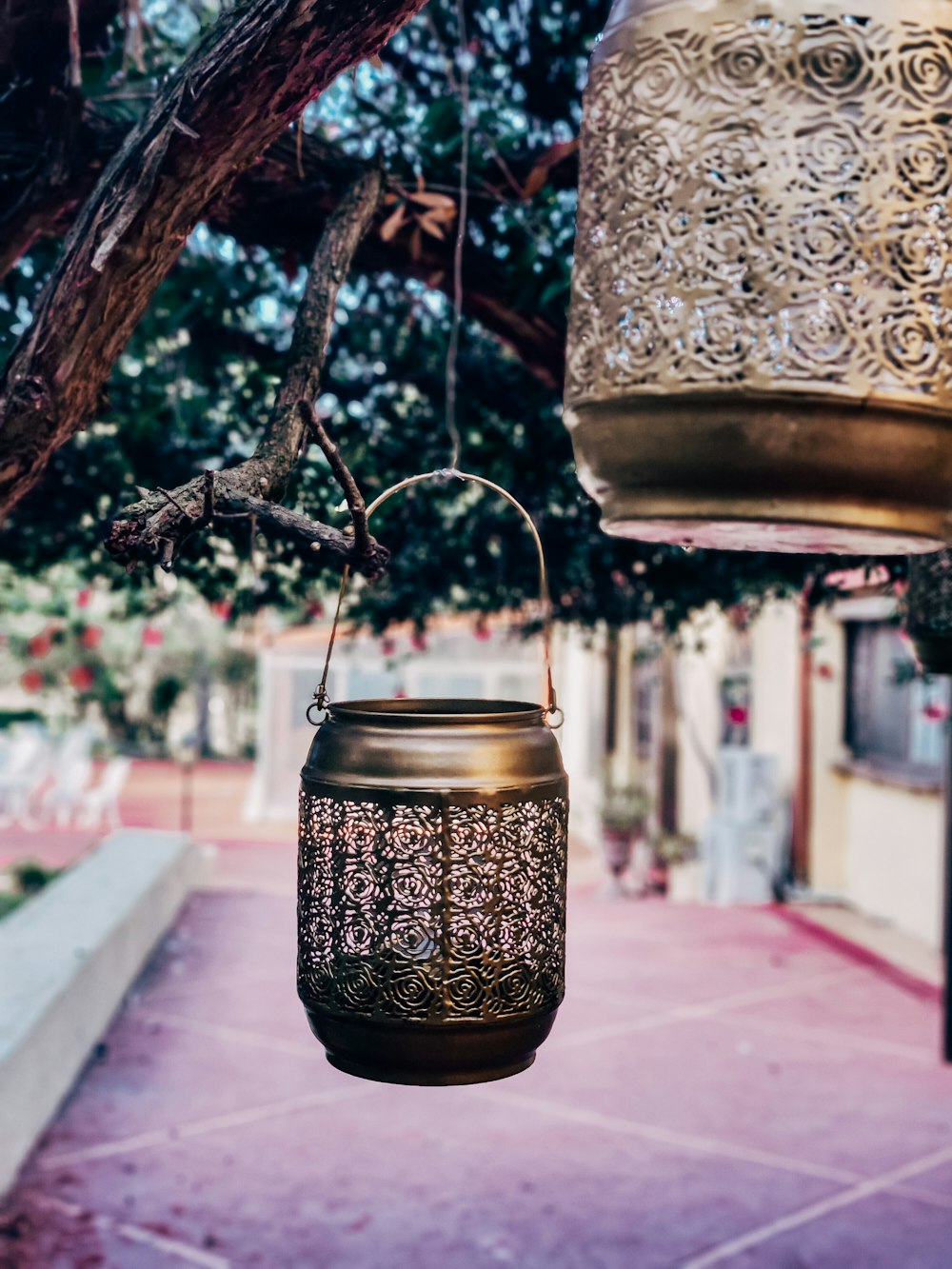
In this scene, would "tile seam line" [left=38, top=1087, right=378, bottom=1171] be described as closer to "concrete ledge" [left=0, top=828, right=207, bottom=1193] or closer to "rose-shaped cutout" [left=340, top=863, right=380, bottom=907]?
"concrete ledge" [left=0, top=828, right=207, bottom=1193]

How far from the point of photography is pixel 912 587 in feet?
7.02

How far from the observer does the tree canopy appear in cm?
154

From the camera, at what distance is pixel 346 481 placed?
49.4 inches

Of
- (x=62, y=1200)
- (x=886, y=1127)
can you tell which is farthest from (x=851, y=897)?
(x=62, y=1200)

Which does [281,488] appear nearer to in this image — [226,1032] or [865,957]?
[226,1032]

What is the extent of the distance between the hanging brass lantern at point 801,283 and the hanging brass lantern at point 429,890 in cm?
39

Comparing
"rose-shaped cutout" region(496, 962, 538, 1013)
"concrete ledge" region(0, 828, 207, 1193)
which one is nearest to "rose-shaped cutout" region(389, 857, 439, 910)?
"rose-shaped cutout" region(496, 962, 538, 1013)

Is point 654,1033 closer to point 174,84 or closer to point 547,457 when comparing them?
point 547,457

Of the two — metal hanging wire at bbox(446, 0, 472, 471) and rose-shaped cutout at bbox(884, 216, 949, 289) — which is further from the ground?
metal hanging wire at bbox(446, 0, 472, 471)

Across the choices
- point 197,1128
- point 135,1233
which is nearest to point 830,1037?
point 197,1128

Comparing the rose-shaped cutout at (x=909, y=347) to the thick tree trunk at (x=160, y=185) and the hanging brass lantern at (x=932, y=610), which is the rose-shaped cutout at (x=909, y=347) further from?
the hanging brass lantern at (x=932, y=610)

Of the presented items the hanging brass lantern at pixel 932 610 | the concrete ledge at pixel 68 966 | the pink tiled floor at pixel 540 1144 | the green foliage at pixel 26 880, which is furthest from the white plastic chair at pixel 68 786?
the hanging brass lantern at pixel 932 610

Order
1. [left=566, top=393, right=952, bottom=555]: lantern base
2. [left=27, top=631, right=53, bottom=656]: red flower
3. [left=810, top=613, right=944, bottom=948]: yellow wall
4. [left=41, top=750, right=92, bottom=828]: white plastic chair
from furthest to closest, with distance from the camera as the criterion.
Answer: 1. [left=41, top=750, right=92, bottom=828]: white plastic chair
2. [left=810, top=613, right=944, bottom=948]: yellow wall
3. [left=27, top=631, right=53, bottom=656]: red flower
4. [left=566, top=393, right=952, bottom=555]: lantern base

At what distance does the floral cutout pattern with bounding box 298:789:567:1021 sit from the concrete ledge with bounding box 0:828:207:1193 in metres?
3.94
